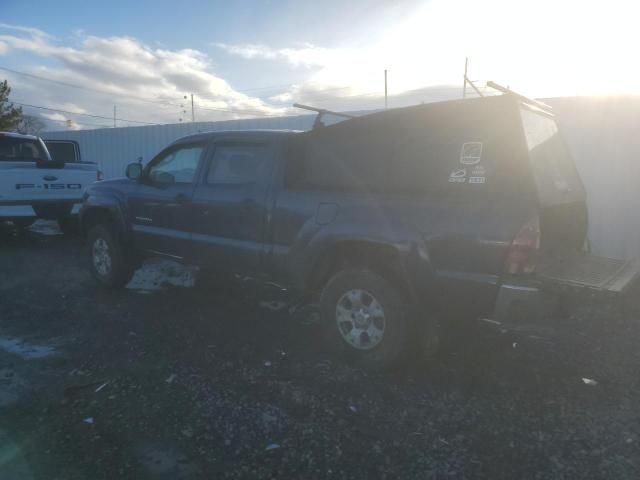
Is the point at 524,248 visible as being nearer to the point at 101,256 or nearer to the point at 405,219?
the point at 405,219

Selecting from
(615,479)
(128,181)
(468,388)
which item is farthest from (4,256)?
(615,479)

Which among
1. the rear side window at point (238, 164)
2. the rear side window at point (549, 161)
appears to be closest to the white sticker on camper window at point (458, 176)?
the rear side window at point (549, 161)

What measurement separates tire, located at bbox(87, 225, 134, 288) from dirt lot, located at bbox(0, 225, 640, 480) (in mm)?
753

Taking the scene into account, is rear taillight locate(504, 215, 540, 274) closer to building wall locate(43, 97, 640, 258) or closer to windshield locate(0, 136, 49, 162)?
building wall locate(43, 97, 640, 258)

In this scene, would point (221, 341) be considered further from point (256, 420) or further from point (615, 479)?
point (615, 479)

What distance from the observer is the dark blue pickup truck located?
3250 millimetres

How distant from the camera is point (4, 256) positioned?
8.12m

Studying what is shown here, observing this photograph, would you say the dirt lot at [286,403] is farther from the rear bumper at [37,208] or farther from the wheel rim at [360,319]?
the rear bumper at [37,208]

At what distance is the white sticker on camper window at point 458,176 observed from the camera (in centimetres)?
348

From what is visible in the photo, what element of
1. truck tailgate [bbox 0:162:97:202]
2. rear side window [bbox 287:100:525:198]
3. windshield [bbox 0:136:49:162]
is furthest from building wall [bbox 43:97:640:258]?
windshield [bbox 0:136:49:162]

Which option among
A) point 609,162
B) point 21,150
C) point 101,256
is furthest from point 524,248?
point 21,150

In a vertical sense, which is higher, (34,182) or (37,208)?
(34,182)

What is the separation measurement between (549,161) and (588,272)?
0.87m

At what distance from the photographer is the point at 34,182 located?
8.62 m
